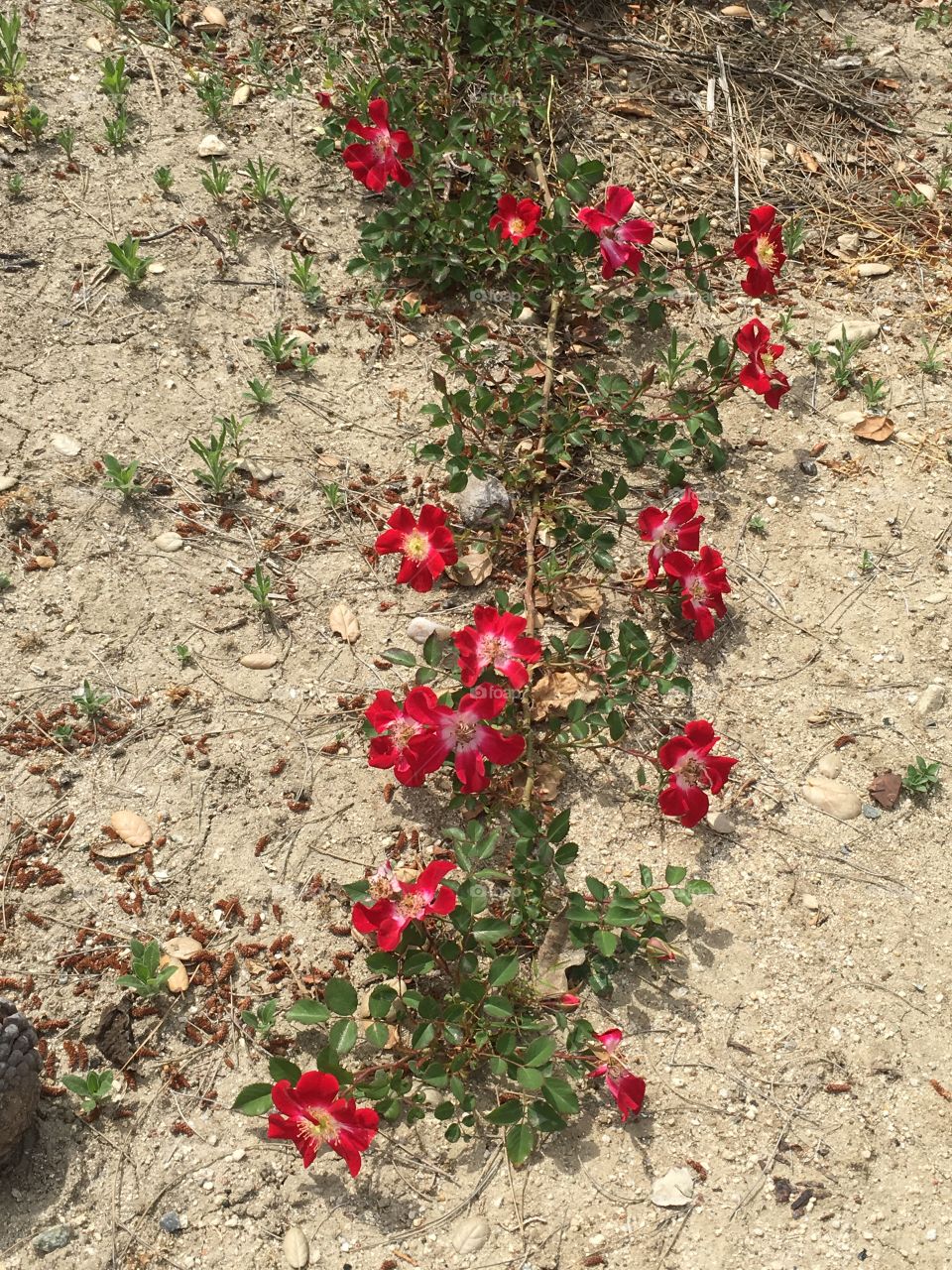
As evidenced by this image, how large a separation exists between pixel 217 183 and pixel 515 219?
1015 mm

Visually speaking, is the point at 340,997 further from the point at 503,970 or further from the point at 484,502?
the point at 484,502

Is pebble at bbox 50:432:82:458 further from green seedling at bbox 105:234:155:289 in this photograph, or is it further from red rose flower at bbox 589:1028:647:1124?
red rose flower at bbox 589:1028:647:1124

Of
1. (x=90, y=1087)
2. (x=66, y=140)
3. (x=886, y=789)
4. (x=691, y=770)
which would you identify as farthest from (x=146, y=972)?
(x=66, y=140)

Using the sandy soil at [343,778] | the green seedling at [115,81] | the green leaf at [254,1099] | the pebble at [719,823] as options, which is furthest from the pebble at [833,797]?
the green seedling at [115,81]

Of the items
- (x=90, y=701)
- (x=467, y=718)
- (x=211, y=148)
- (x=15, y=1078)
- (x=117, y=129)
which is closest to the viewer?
(x=15, y=1078)

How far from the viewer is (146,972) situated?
217 cm

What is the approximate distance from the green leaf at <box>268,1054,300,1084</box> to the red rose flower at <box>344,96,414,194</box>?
253cm

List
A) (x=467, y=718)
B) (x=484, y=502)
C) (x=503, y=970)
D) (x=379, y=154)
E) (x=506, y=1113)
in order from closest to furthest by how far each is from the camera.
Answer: (x=506, y=1113) → (x=503, y=970) → (x=467, y=718) → (x=484, y=502) → (x=379, y=154)

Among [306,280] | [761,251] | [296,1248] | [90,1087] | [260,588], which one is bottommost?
[296,1248]

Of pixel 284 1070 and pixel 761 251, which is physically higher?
pixel 761 251

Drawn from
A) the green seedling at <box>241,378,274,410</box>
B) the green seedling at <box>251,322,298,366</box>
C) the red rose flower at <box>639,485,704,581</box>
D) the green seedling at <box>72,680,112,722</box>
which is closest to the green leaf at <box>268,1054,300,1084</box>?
the green seedling at <box>72,680,112,722</box>

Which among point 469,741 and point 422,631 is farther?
point 422,631

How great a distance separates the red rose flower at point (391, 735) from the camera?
2.40 m

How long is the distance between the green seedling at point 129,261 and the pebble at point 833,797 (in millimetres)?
2447
